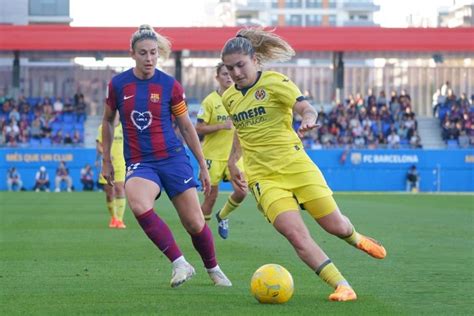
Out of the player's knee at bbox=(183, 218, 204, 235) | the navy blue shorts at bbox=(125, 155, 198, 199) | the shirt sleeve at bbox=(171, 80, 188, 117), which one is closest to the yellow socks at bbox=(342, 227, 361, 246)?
the player's knee at bbox=(183, 218, 204, 235)

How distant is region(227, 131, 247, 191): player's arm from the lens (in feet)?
43.5

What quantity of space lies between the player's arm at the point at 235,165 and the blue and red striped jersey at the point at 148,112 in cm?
304

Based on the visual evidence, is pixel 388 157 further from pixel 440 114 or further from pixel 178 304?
pixel 178 304

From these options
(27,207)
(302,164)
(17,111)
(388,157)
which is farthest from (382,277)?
(17,111)

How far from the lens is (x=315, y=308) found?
808cm

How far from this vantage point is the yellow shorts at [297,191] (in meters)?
8.71

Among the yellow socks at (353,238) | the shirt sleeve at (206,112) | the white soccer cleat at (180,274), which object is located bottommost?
the white soccer cleat at (180,274)

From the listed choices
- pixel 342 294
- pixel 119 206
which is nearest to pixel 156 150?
pixel 342 294

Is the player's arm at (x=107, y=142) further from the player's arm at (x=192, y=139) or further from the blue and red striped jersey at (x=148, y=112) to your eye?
the player's arm at (x=192, y=139)

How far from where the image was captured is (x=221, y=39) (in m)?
50.0

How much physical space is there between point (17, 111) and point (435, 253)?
37488mm

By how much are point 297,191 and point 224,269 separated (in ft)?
8.89

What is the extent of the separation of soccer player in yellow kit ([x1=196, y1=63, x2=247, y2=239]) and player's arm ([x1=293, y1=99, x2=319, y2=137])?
18.9ft

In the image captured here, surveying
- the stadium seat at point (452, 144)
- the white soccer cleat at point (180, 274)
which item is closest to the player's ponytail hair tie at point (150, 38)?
the white soccer cleat at point (180, 274)
